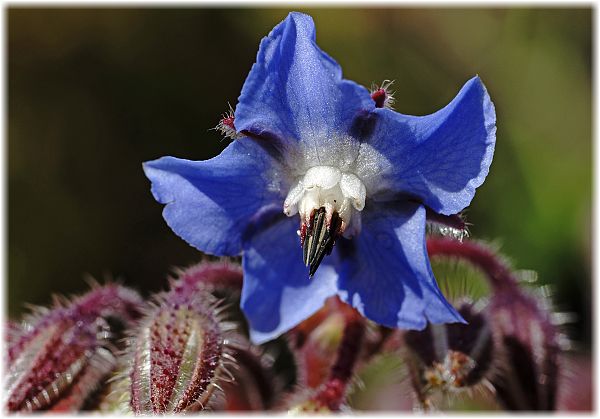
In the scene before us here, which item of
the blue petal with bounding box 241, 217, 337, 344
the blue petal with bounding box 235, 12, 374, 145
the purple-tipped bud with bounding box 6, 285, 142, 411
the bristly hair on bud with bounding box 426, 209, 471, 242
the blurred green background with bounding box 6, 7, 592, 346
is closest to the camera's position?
the blue petal with bounding box 235, 12, 374, 145

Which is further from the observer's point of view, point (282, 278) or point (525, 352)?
point (525, 352)

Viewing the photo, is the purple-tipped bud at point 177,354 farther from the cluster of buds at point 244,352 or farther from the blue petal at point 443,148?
the blue petal at point 443,148

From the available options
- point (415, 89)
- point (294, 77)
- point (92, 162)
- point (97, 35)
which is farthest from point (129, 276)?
point (294, 77)

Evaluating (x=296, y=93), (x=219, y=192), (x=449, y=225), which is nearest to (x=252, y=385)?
(x=219, y=192)

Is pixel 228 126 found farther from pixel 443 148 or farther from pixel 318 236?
pixel 443 148

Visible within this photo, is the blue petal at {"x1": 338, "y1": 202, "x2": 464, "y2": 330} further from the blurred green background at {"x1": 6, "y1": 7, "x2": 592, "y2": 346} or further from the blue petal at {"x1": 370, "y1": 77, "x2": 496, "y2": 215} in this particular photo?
the blurred green background at {"x1": 6, "y1": 7, "x2": 592, "y2": 346}

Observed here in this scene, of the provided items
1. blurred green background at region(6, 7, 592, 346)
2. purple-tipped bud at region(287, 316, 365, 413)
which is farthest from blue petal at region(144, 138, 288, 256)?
blurred green background at region(6, 7, 592, 346)
